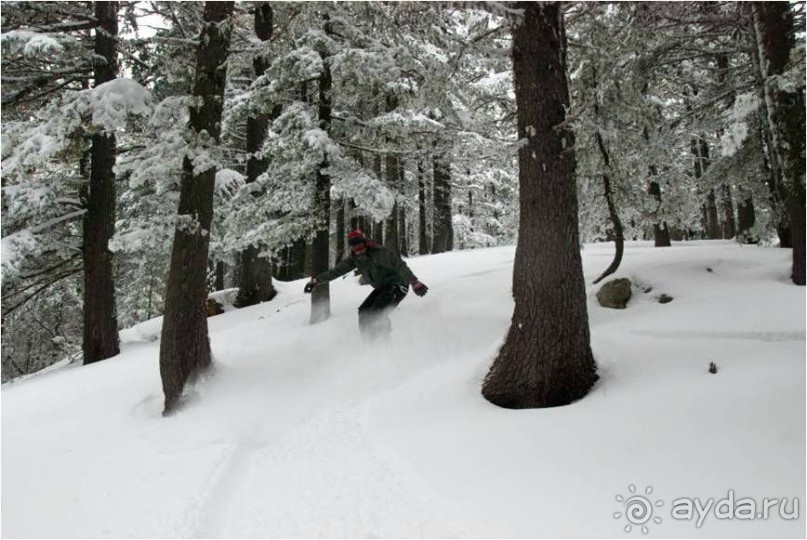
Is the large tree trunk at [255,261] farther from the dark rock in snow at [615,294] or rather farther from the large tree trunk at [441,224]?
the large tree trunk at [441,224]

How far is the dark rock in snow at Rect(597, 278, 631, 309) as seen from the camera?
7910 millimetres

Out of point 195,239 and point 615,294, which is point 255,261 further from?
point 615,294

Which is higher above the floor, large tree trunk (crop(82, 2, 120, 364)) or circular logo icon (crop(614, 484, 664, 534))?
large tree trunk (crop(82, 2, 120, 364))

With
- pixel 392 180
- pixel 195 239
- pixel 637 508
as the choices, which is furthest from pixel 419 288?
→ pixel 392 180

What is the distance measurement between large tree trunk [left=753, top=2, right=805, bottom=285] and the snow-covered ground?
36.0 inches

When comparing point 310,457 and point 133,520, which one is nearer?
point 133,520

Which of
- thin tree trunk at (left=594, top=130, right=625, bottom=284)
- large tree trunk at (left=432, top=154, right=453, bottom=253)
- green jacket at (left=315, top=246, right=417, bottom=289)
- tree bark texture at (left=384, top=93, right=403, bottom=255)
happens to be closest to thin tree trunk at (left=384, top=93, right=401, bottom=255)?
tree bark texture at (left=384, top=93, right=403, bottom=255)

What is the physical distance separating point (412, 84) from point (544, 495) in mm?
7677

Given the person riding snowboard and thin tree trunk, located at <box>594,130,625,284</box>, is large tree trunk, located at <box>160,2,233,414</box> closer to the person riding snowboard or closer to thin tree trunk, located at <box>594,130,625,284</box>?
the person riding snowboard

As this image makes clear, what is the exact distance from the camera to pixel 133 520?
3.73m

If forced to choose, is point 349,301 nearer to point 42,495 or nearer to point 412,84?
point 412,84

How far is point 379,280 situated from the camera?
8000 millimetres

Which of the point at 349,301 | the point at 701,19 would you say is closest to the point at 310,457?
the point at 349,301

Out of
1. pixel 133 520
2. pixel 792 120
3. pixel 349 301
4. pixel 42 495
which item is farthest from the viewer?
pixel 349 301
